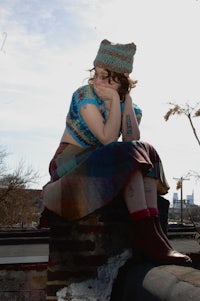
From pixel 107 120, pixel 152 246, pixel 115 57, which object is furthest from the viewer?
pixel 115 57

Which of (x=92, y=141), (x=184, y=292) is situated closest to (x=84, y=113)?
(x=92, y=141)

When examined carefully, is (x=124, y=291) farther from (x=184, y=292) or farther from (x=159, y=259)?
(x=184, y=292)

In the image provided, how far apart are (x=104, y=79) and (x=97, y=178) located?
0.59 meters

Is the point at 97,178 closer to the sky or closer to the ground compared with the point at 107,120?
closer to the ground

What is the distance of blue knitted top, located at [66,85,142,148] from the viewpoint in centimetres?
248

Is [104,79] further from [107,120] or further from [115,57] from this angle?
[107,120]

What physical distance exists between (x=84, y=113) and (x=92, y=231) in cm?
60

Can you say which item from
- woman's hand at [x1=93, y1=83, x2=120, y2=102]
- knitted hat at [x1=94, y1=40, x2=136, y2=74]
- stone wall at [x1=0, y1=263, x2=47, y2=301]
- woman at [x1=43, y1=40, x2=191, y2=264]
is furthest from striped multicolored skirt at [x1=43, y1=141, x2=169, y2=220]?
stone wall at [x1=0, y1=263, x2=47, y2=301]

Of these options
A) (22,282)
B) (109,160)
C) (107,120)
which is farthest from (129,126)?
(22,282)

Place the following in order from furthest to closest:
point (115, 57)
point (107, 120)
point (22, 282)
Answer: point (22, 282)
point (115, 57)
point (107, 120)

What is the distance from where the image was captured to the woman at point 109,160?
2.18 meters

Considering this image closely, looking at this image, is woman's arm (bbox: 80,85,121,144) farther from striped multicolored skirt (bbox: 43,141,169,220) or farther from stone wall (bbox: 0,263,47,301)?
stone wall (bbox: 0,263,47,301)

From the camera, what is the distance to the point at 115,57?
2.54m

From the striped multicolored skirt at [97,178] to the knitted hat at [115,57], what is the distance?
47 centimetres
